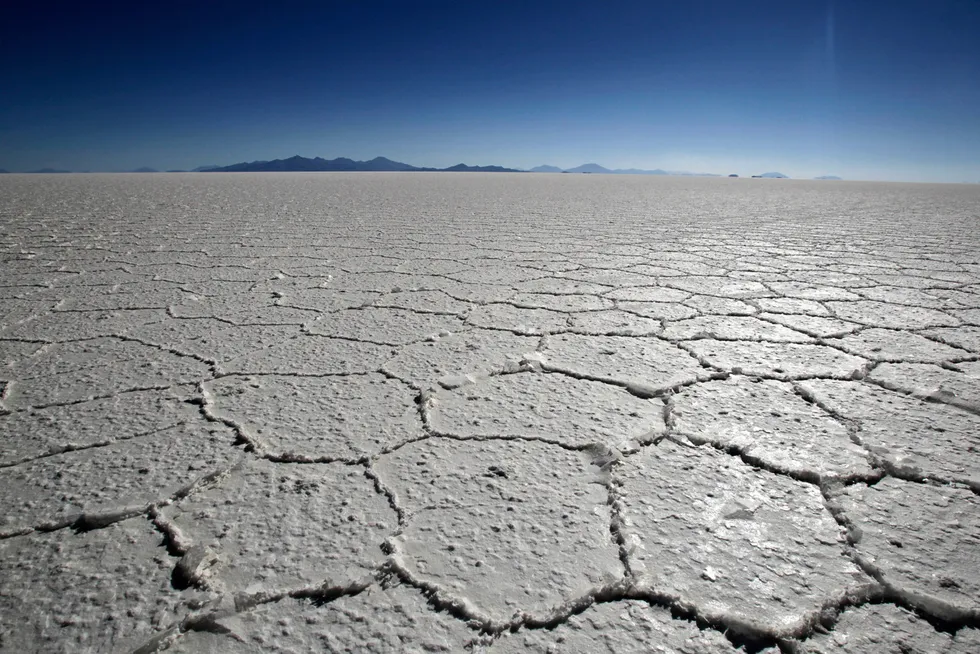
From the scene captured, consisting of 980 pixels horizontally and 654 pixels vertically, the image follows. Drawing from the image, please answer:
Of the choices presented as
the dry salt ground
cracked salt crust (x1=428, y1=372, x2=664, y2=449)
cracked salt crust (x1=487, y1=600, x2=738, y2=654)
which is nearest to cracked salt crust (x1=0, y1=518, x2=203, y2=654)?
the dry salt ground

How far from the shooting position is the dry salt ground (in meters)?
0.66

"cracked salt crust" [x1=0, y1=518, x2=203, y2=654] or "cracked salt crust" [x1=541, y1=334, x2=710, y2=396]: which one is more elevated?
"cracked salt crust" [x1=541, y1=334, x2=710, y2=396]

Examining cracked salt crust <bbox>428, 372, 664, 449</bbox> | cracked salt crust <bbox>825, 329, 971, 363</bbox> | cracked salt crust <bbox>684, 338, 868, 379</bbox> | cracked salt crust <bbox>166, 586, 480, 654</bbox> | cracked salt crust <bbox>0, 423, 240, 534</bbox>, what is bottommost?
cracked salt crust <bbox>166, 586, 480, 654</bbox>

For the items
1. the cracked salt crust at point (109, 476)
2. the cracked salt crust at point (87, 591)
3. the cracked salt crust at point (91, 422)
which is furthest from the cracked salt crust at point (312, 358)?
the cracked salt crust at point (87, 591)

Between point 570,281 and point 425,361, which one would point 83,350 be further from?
point 570,281

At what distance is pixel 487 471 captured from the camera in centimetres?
96

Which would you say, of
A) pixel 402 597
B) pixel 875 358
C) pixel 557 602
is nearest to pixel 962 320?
pixel 875 358

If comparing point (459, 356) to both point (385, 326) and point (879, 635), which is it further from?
point (879, 635)

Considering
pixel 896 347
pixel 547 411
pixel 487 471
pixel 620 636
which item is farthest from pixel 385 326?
pixel 896 347

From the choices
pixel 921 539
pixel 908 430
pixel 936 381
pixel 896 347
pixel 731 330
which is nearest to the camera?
pixel 921 539

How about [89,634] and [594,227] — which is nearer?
[89,634]

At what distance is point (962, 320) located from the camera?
1.87 metres

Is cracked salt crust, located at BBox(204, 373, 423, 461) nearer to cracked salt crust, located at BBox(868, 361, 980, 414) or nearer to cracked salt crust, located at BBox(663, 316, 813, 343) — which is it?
cracked salt crust, located at BBox(663, 316, 813, 343)

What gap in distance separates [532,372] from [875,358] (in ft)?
3.16
